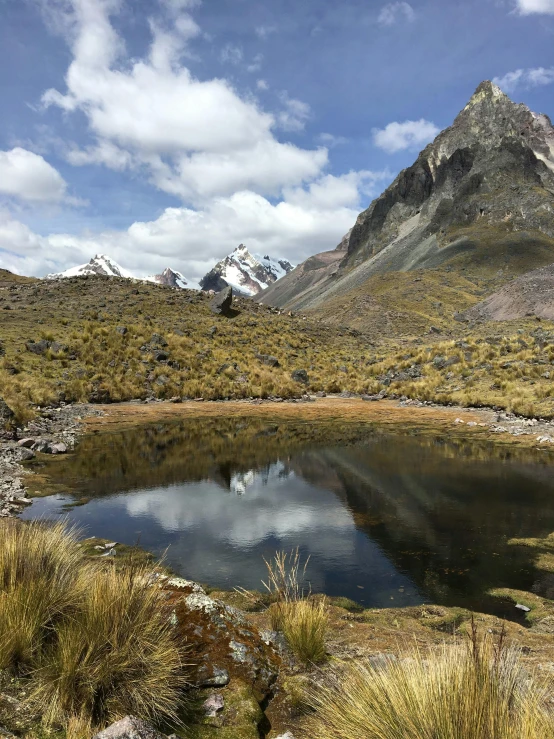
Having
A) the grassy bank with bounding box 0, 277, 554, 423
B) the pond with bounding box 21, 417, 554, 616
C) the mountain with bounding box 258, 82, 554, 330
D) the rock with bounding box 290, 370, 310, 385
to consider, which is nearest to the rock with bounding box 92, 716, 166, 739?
the pond with bounding box 21, 417, 554, 616

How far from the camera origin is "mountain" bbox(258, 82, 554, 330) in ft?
329

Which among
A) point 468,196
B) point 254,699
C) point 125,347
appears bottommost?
point 254,699

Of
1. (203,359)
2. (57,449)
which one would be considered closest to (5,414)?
(57,449)

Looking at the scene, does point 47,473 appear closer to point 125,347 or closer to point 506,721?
point 506,721

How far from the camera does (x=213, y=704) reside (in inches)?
149

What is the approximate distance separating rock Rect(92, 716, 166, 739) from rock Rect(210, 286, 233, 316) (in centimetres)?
4768

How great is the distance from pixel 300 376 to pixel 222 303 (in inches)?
689

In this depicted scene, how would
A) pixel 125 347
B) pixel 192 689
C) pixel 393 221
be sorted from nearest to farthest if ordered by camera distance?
1. pixel 192 689
2. pixel 125 347
3. pixel 393 221

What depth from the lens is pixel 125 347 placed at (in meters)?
34.6

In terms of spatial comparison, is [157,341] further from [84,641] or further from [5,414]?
[84,641]

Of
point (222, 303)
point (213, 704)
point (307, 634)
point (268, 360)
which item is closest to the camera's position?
point (213, 704)

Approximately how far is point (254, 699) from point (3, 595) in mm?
2342

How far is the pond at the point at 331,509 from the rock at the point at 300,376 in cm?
1671

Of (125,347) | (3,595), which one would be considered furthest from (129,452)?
(125,347)
